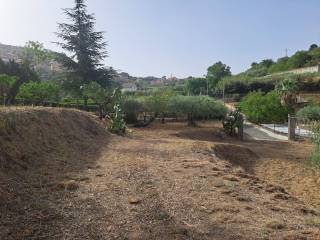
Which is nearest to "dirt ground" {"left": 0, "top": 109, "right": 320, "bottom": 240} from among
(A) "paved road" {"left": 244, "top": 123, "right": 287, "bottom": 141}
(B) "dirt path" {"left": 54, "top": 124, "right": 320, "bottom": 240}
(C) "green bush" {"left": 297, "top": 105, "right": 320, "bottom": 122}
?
(B) "dirt path" {"left": 54, "top": 124, "right": 320, "bottom": 240}

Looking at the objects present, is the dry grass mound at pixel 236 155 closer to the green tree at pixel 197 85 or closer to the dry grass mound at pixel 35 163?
the dry grass mound at pixel 35 163

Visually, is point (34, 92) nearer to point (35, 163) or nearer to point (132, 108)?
point (132, 108)

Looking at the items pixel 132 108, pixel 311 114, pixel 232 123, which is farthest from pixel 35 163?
pixel 311 114

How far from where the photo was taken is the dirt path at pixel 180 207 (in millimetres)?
4513

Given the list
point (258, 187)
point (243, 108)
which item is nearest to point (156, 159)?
point (258, 187)

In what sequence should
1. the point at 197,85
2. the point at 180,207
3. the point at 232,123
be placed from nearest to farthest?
the point at 180,207, the point at 232,123, the point at 197,85

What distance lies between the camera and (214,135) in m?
22.3

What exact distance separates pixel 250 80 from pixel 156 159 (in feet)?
181

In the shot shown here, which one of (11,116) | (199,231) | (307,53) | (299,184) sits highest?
(307,53)

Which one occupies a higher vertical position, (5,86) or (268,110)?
(5,86)

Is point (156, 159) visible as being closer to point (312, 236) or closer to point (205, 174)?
point (205, 174)

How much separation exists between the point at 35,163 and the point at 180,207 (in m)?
3.02

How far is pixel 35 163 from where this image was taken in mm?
7184

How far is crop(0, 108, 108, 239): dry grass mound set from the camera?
457cm
